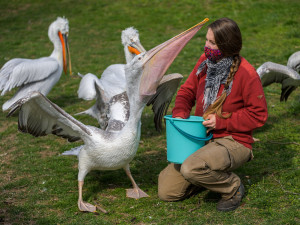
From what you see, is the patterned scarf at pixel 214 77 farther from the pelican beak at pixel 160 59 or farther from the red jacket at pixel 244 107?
the pelican beak at pixel 160 59

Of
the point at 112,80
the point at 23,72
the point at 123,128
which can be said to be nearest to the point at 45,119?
the point at 123,128

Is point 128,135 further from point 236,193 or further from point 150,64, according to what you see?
point 236,193

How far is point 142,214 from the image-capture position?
3527 millimetres

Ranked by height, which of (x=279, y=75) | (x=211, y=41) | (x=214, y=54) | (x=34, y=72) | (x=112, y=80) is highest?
(x=211, y=41)

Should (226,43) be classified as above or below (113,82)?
above

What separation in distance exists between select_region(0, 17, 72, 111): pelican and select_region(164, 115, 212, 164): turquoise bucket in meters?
3.64

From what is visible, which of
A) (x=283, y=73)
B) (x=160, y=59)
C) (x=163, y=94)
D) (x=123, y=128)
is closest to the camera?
(x=160, y=59)

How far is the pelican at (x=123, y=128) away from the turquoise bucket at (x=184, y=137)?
12.4 inches

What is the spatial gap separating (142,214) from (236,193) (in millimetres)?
857

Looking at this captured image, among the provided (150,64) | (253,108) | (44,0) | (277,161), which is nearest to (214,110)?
(253,108)

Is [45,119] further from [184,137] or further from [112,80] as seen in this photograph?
[112,80]

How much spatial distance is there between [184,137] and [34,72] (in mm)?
4349

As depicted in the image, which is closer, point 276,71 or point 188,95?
point 188,95

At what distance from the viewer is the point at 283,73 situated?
17.9 feet
